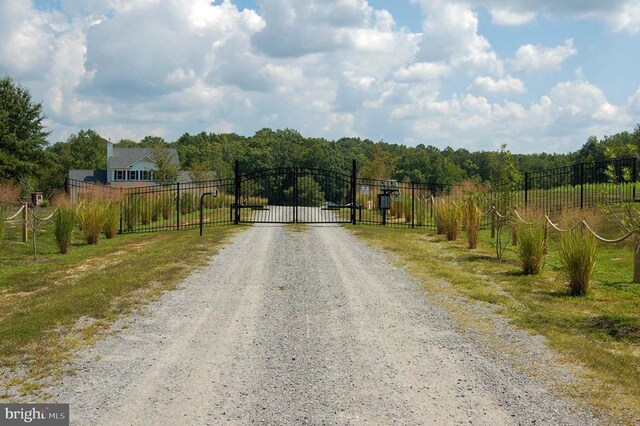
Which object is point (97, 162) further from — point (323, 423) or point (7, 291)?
point (323, 423)

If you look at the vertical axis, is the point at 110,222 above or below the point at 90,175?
below

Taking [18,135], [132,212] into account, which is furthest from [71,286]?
[18,135]

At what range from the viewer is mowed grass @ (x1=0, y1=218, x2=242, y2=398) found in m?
6.71

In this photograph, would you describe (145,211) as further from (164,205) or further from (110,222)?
(110,222)

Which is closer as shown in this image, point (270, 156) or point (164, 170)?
point (164, 170)

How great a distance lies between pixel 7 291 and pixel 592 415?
9121mm

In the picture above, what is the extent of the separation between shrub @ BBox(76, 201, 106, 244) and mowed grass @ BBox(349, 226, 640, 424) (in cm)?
780

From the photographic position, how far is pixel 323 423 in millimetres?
4863

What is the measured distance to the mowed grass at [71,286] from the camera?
6.71 metres

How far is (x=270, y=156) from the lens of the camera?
7606cm

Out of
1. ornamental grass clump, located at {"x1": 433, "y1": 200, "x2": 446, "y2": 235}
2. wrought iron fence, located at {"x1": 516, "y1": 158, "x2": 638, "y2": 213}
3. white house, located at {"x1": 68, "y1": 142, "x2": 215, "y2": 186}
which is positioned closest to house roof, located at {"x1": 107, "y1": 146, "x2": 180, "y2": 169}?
white house, located at {"x1": 68, "y1": 142, "x2": 215, "y2": 186}

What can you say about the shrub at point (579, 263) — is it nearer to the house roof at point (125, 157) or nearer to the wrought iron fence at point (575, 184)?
the wrought iron fence at point (575, 184)

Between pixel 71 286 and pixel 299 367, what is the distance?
19.4 ft

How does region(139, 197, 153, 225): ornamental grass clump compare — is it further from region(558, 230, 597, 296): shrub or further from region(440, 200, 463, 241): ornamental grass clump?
region(558, 230, 597, 296): shrub
